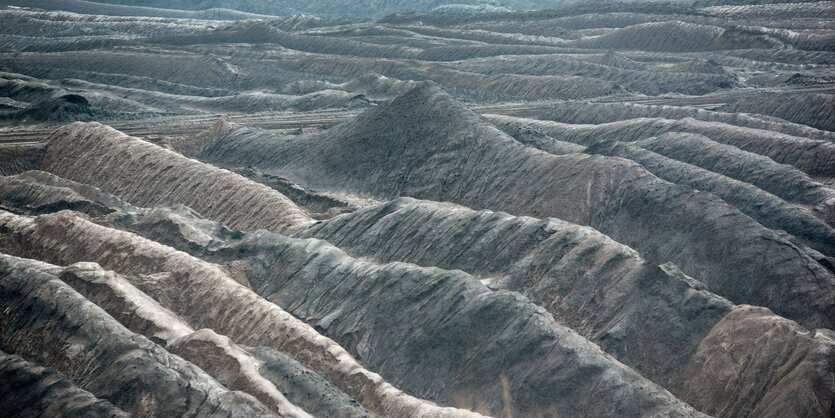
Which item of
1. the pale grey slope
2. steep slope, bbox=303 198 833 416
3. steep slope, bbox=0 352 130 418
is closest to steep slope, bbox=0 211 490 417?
the pale grey slope

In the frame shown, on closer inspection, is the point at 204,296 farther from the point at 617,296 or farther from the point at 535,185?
the point at 535,185

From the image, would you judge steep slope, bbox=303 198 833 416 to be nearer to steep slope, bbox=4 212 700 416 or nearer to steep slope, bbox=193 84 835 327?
steep slope, bbox=4 212 700 416

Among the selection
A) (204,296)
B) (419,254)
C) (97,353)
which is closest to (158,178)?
(419,254)

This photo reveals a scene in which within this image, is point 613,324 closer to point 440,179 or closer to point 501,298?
point 501,298

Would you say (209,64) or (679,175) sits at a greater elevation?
(679,175)

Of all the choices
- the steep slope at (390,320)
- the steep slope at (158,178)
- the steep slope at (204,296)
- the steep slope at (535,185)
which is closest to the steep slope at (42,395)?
the steep slope at (390,320)

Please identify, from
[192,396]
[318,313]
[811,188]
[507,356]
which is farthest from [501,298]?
[811,188]
